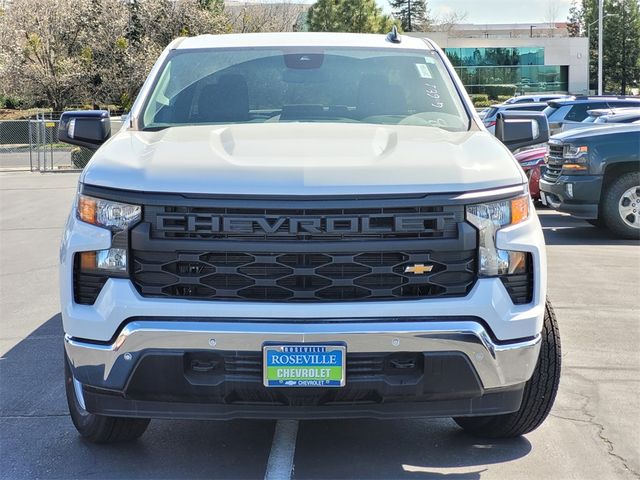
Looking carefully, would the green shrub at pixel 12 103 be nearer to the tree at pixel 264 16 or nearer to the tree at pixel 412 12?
the tree at pixel 264 16

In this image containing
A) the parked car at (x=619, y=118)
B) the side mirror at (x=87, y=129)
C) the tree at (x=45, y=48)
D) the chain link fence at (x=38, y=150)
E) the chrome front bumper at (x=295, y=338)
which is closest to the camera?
the chrome front bumper at (x=295, y=338)

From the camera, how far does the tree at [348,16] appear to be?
56781mm

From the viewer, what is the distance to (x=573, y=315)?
7.11 meters

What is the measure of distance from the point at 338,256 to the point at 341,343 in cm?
35

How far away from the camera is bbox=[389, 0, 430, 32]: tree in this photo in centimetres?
10772

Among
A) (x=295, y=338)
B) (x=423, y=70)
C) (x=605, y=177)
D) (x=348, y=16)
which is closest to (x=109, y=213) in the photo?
(x=295, y=338)

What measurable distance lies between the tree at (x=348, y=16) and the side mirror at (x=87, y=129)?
5256 cm

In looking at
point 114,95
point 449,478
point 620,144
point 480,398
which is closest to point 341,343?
point 480,398

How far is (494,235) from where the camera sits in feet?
12.2

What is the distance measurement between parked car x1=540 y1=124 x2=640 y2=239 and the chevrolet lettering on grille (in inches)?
309

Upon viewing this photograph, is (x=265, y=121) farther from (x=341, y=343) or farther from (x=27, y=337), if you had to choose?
(x=27, y=337)

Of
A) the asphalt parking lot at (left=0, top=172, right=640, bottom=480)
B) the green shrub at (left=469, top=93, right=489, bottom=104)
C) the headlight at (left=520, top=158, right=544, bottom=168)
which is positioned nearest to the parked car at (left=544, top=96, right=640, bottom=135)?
the headlight at (left=520, top=158, right=544, bottom=168)

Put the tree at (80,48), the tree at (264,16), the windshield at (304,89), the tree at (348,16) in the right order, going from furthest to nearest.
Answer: the tree at (348,16), the tree at (264,16), the tree at (80,48), the windshield at (304,89)

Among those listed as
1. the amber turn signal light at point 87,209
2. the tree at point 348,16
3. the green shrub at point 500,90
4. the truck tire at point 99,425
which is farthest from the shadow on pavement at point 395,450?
the green shrub at point 500,90
